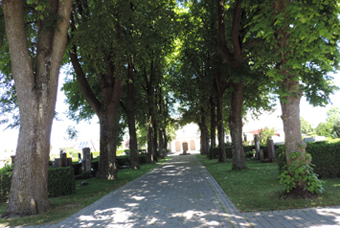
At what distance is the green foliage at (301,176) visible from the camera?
5.95 meters

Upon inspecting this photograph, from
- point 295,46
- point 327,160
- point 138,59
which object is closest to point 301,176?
point 295,46

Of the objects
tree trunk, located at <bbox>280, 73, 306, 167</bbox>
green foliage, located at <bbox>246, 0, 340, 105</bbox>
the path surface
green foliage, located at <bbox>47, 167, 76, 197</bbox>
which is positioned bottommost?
the path surface

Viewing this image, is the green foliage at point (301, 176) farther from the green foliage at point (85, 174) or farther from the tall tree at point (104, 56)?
the green foliage at point (85, 174)

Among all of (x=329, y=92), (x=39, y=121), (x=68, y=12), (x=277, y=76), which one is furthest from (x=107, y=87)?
(x=329, y=92)

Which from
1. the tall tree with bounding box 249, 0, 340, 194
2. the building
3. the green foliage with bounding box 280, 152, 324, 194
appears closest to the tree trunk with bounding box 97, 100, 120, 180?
the tall tree with bounding box 249, 0, 340, 194

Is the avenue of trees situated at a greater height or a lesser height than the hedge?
greater

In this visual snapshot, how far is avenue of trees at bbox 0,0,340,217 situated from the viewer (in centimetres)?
A: 619

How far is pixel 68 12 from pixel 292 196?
8478 mm

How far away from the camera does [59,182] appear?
9383mm

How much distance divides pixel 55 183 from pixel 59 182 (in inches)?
5.6

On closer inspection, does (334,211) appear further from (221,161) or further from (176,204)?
(221,161)

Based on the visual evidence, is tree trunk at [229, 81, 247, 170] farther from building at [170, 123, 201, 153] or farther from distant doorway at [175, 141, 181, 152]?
distant doorway at [175, 141, 181, 152]

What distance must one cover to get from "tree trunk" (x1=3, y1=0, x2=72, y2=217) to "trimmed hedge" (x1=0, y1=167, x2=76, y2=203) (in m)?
2.47

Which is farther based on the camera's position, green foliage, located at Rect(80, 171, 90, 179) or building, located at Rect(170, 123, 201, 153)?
building, located at Rect(170, 123, 201, 153)
